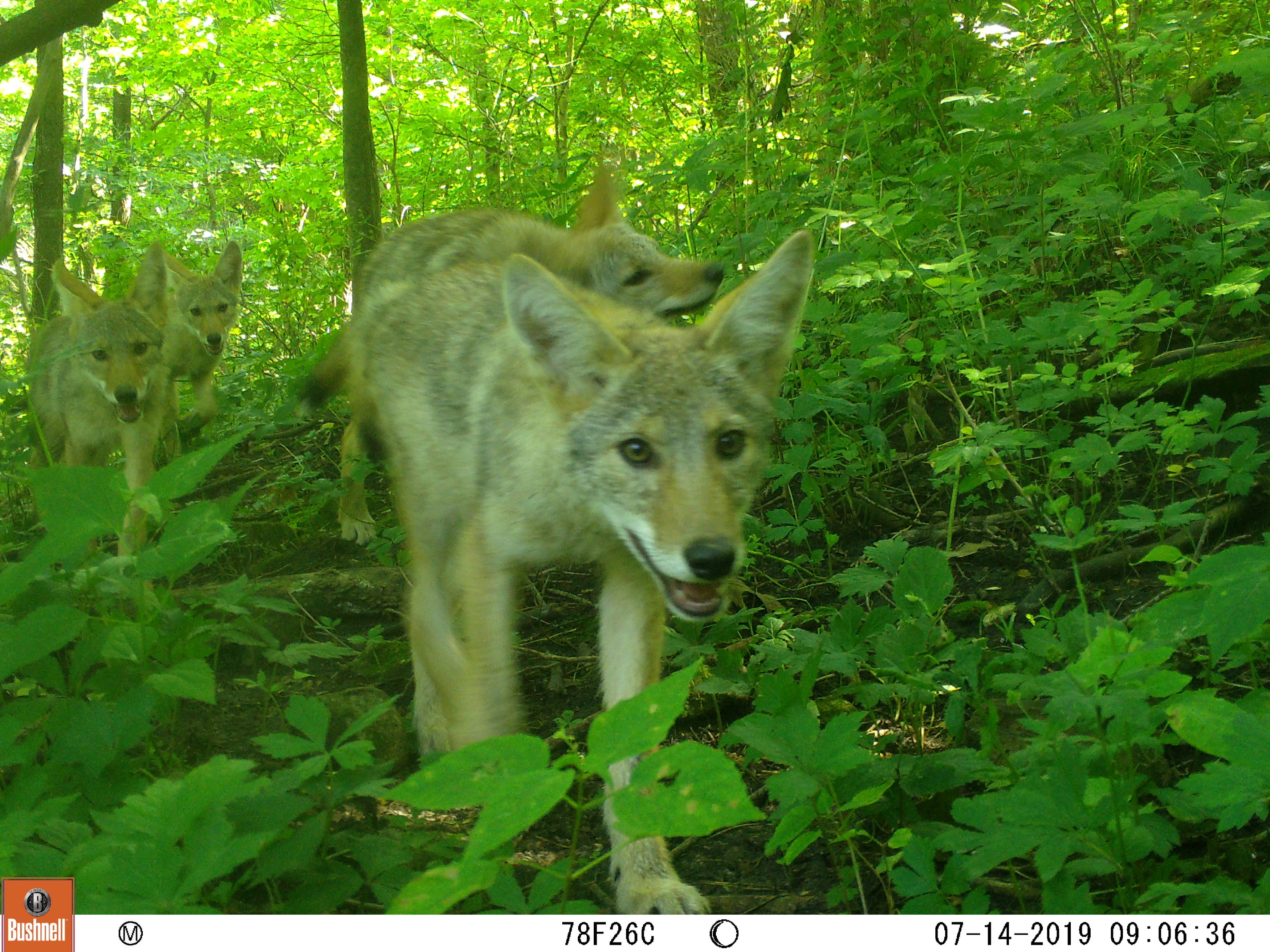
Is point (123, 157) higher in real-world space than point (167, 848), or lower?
higher

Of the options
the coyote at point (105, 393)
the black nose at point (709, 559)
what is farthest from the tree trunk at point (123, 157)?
the black nose at point (709, 559)

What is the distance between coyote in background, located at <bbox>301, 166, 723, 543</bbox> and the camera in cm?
439

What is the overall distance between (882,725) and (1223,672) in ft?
3.37

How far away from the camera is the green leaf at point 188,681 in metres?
2.27

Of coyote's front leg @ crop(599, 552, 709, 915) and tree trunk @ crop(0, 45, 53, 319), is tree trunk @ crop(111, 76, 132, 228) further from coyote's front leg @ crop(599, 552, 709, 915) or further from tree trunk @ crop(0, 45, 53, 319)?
coyote's front leg @ crop(599, 552, 709, 915)

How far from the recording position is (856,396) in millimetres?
4766

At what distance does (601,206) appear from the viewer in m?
5.75

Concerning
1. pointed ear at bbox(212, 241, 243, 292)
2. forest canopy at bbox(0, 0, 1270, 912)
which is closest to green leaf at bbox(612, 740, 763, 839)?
forest canopy at bbox(0, 0, 1270, 912)

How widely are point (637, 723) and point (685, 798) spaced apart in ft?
0.55

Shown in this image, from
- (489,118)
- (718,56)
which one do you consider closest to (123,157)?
(489,118)

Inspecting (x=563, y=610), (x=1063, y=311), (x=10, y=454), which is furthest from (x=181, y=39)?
(x=1063, y=311)

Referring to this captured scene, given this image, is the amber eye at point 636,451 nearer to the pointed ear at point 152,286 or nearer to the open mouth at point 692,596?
the open mouth at point 692,596

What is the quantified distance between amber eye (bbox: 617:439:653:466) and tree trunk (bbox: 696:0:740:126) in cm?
521

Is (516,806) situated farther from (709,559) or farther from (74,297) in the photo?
(74,297)
